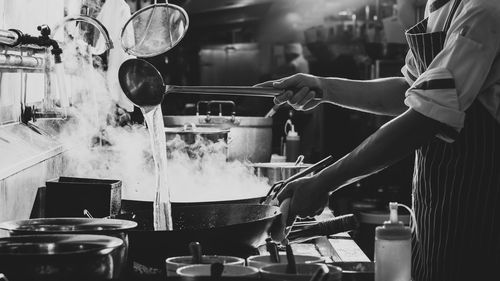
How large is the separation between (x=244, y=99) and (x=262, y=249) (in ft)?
24.2

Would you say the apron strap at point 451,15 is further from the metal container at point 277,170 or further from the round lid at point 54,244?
the metal container at point 277,170

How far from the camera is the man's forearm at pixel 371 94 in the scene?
2.86 metres

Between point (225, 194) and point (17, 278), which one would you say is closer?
point (17, 278)

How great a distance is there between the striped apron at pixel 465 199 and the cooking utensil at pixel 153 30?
207cm

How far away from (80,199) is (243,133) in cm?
321

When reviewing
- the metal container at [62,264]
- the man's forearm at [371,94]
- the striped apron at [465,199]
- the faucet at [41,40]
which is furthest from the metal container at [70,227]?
the man's forearm at [371,94]

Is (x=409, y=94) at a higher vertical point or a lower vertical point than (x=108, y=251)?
higher

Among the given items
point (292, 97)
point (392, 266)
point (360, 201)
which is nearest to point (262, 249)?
point (292, 97)

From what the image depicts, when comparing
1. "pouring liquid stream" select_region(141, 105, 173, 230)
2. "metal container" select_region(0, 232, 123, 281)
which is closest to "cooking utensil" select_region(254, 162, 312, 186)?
"pouring liquid stream" select_region(141, 105, 173, 230)

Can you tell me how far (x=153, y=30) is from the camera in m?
4.07

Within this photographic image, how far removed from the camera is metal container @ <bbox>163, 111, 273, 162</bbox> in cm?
576

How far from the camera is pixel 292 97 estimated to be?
8.95 ft

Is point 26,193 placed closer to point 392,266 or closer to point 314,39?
point 392,266

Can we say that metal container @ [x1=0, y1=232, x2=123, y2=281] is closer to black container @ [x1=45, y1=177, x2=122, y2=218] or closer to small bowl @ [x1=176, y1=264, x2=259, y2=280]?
small bowl @ [x1=176, y1=264, x2=259, y2=280]
